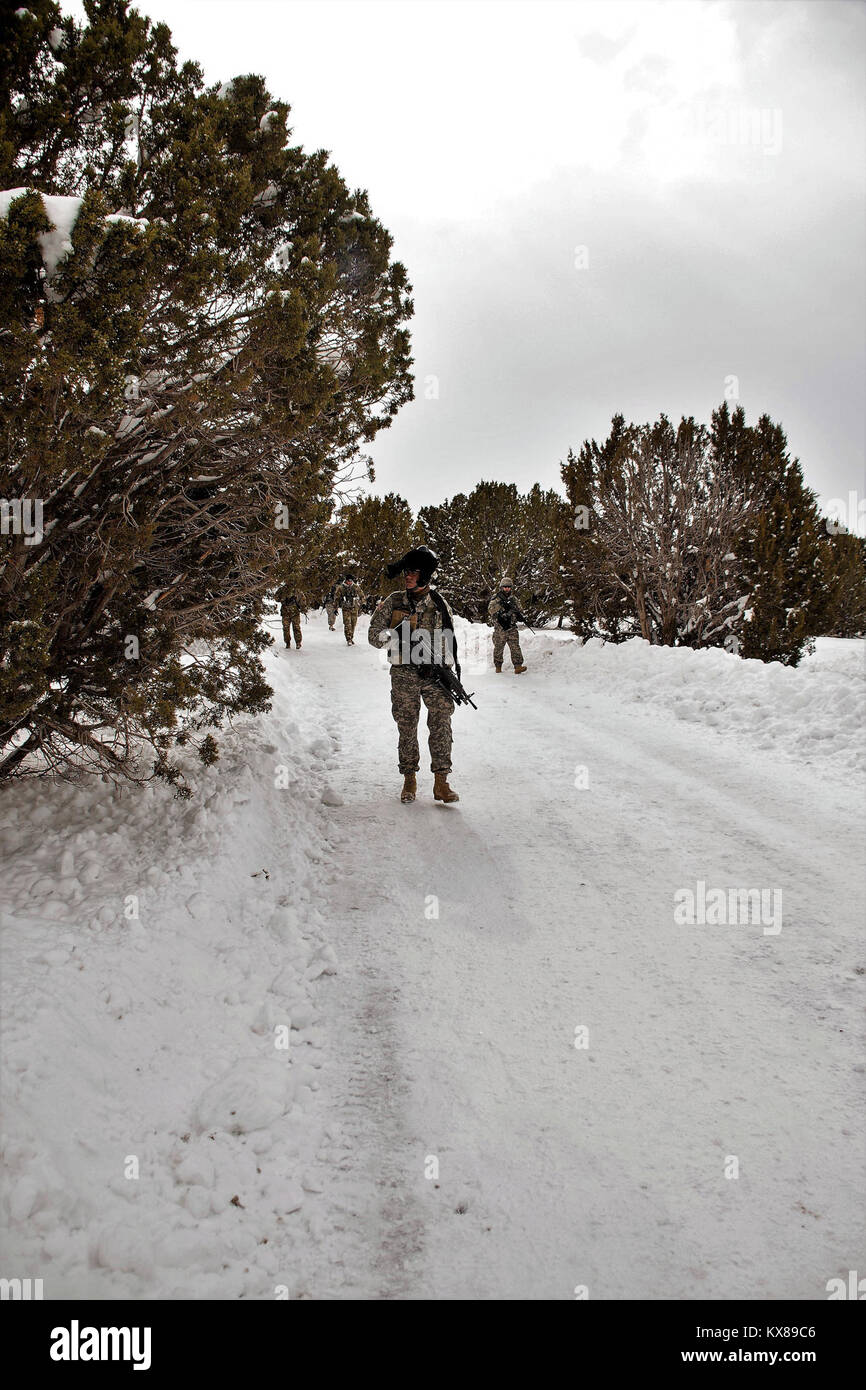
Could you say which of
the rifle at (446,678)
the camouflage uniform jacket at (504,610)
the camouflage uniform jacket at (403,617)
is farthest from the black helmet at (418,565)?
the camouflage uniform jacket at (504,610)

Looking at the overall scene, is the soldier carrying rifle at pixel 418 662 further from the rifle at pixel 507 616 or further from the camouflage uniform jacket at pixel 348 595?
the camouflage uniform jacket at pixel 348 595

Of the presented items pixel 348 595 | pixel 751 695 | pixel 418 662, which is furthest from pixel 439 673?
pixel 348 595

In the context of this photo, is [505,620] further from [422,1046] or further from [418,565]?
[422,1046]

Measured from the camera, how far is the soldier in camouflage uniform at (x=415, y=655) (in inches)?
233

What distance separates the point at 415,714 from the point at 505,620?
7583 millimetres

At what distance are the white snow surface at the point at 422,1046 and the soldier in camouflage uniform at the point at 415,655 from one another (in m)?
0.57

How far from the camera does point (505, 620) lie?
521 inches

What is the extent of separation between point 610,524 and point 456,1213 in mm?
14327

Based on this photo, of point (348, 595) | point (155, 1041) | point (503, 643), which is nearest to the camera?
point (155, 1041)

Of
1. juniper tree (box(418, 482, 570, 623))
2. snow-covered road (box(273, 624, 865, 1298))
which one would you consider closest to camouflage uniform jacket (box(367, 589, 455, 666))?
snow-covered road (box(273, 624, 865, 1298))

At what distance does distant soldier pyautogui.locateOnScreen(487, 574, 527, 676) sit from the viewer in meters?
13.1
